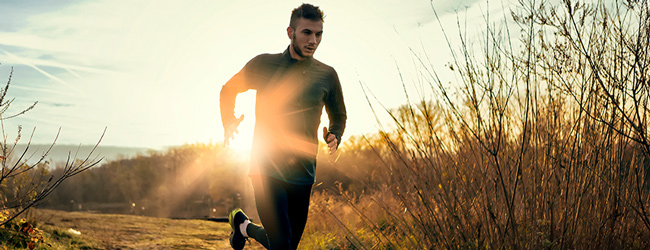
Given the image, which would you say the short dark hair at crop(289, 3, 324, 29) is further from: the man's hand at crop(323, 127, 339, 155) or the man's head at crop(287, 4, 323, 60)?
the man's hand at crop(323, 127, 339, 155)

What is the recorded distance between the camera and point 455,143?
3.00 meters

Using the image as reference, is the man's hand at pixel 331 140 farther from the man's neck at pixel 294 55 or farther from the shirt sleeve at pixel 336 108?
the man's neck at pixel 294 55

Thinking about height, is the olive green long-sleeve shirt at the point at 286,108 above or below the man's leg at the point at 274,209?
above

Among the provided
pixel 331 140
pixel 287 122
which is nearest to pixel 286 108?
pixel 287 122

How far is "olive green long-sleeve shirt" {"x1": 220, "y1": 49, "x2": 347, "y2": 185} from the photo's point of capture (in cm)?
321

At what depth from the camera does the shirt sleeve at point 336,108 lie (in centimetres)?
373

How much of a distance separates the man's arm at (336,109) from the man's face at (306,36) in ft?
1.32

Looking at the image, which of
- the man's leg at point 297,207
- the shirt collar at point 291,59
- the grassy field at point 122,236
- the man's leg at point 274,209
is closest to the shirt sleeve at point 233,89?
the shirt collar at point 291,59

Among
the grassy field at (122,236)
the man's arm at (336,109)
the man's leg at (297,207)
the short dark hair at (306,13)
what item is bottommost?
the grassy field at (122,236)

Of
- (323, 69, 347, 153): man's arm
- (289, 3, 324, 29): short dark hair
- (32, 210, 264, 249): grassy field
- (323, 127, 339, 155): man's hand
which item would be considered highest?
(289, 3, 324, 29): short dark hair

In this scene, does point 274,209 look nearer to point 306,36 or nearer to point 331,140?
point 331,140

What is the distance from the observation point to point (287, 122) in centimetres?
324

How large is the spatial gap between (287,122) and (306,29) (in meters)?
0.69

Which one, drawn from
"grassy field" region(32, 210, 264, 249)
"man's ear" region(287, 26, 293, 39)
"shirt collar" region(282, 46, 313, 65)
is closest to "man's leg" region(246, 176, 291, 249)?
"shirt collar" region(282, 46, 313, 65)
